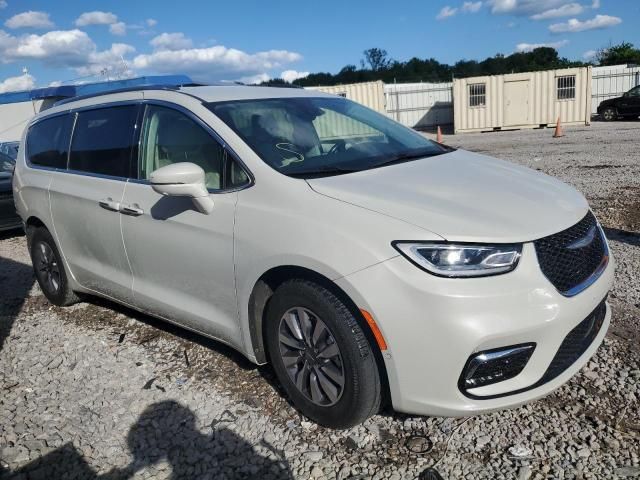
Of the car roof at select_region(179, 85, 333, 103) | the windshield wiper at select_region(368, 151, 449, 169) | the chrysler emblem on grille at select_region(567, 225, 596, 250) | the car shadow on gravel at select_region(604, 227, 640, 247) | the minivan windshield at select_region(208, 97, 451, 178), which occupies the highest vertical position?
the car roof at select_region(179, 85, 333, 103)

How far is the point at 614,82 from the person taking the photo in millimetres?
28406

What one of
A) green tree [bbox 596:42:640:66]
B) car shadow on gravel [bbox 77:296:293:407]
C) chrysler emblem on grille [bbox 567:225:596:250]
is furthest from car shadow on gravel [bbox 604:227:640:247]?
green tree [bbox 596:42:640:66]

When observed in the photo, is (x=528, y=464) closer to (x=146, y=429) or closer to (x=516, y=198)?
(x=516, y=198)

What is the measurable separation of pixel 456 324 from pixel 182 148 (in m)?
2.07

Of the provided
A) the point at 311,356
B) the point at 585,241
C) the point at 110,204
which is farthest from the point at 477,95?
the point at 311,356

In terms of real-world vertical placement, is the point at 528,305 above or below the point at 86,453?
above

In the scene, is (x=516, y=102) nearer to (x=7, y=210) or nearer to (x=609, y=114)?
(x=609, y=114)

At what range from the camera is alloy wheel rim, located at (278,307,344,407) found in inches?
105

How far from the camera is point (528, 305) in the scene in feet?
7.68

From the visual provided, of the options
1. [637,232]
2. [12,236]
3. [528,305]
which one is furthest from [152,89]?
[12,236]

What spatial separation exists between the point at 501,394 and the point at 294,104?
229cm

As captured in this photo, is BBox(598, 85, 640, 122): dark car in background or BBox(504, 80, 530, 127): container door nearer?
BBox(598, 85, 640, 122): dark car in background

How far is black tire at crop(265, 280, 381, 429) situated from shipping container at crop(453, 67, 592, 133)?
24.8m

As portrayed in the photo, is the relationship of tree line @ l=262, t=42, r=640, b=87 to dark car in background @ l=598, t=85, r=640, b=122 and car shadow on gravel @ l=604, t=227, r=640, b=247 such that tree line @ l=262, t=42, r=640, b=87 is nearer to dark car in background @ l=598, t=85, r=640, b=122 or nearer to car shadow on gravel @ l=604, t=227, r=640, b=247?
dark car in background @ l=598, t=85, r=640, b=122
